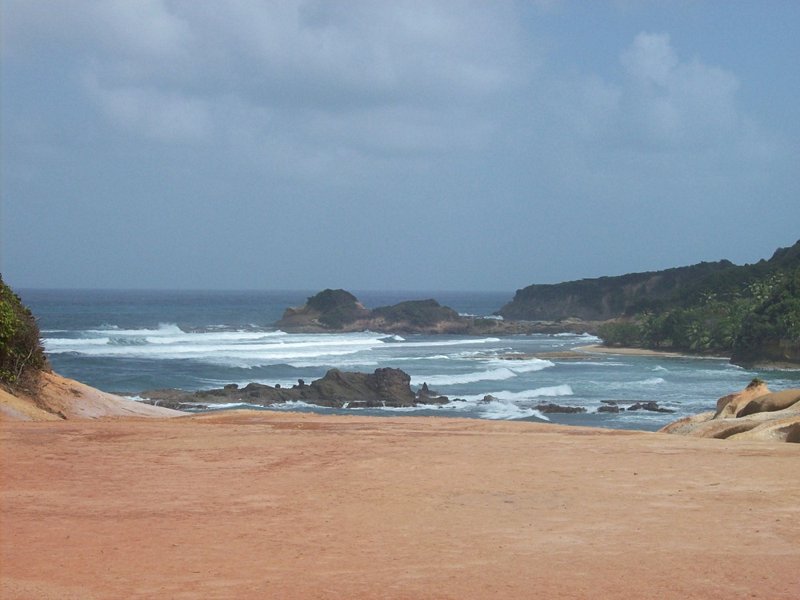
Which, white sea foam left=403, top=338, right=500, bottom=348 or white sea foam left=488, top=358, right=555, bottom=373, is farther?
white sea foam left=403, top=338, right=500, bottom=348

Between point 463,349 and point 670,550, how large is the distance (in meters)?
68.4

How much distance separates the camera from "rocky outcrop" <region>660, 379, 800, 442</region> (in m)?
15.0

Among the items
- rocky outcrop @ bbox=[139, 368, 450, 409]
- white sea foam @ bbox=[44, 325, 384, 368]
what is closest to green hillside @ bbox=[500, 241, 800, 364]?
white sea foam @ bbox=[44, 325, 384, 368]

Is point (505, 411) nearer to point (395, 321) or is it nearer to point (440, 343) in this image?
point (440, 343)

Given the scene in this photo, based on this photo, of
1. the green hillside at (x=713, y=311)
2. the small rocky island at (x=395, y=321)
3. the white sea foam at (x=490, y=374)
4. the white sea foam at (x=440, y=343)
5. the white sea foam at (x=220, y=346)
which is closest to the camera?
the white sea foam at (x=490, y=374)

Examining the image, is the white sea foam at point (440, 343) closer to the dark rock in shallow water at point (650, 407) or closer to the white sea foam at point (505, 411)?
the white sea foam at point (505, 411)

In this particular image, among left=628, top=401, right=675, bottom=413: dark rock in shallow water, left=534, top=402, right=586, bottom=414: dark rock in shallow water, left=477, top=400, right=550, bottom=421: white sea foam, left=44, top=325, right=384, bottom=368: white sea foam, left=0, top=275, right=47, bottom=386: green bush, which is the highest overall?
left=0, top=275, right=47, bottom=386: green bush

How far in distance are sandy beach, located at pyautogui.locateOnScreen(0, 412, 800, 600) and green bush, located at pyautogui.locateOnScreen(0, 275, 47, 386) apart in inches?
213

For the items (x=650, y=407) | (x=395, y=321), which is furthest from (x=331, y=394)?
(x=395, y=321)

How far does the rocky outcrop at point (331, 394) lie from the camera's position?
40000 millimetres

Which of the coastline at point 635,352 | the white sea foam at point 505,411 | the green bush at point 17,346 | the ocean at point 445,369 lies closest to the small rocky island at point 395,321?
the ocean at point 445,369

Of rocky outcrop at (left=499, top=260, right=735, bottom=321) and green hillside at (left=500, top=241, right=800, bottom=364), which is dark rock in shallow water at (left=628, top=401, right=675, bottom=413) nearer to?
green hillside at (left=500, top=241, right=800, bottom=364)

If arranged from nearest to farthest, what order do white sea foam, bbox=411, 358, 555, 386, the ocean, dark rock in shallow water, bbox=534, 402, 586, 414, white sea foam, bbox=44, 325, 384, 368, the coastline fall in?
dark rock in shallow water, bbox=534, 402, 586, 414
the ocean
white sea foam, bbox=411, 358, 555, 386
white sea foam, bbox=44, 325, 384, 368
the coastline

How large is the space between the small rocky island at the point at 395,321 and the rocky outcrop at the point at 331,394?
59.8 metres
